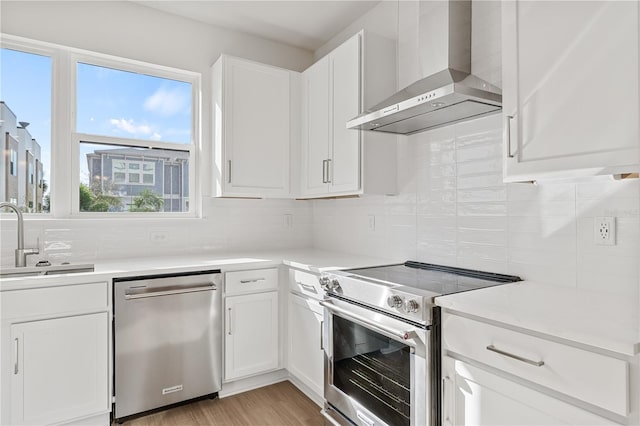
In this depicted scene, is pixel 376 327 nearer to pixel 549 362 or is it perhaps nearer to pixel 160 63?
pixel 549 362

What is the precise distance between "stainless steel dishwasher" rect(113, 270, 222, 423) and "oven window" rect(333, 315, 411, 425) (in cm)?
89

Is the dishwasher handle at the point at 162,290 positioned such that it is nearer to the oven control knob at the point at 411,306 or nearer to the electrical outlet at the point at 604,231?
the oven control knob at the point at 411,306

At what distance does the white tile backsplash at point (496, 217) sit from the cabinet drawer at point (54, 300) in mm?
1810

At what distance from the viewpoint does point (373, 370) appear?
189 cm

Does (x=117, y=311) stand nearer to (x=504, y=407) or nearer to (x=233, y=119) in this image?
(x=233, y=119)

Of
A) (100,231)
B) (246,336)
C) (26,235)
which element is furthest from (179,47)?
Result: (246,336)

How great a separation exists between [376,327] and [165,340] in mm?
1363

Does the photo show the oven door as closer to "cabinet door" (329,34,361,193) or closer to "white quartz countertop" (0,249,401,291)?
"white quartz countertop" (0,249,401,291)

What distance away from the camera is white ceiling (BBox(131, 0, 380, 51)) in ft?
9.31

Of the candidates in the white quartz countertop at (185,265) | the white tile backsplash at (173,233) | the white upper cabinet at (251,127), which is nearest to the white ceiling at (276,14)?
the white upper cabinet at (251,127)

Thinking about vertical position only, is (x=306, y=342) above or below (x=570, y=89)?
below

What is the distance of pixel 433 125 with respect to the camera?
7.55ft

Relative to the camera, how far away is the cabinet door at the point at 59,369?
77.1 inches

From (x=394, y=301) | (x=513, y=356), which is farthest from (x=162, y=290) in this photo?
(x=513, y=356)
